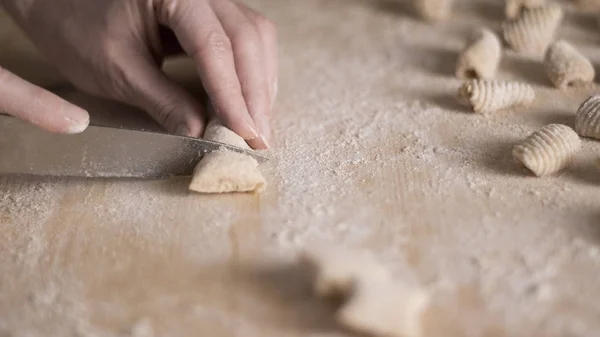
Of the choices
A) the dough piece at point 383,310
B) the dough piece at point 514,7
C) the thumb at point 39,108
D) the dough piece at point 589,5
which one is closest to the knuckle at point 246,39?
the thumb at point 39,108

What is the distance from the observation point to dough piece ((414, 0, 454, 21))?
5.51 ft

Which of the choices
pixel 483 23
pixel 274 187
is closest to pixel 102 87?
pixel 274 187

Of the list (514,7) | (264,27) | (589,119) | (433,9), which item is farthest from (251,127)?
(514,7)

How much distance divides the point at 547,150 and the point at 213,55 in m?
0.61

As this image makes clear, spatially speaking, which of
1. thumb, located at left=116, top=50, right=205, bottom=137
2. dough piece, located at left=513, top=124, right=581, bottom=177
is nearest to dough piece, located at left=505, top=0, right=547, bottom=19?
dough piece, located at left=513, top=124, right=581, bottom=177

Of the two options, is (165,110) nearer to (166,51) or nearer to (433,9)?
(166,51)

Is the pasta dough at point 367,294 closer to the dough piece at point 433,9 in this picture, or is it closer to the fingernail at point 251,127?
the fingernail at point 251,127

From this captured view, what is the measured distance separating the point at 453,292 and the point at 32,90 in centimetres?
72

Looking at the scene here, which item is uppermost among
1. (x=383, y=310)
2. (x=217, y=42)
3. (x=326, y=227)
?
(x=217, y=42)

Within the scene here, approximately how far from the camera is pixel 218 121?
1.22m

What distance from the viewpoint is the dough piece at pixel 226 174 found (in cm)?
108

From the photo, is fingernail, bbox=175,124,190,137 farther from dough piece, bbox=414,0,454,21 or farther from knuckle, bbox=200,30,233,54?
dough piece, bbox=414,0,454,21

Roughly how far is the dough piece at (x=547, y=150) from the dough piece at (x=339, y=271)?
0.37 metres

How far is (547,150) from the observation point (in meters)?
1.11
